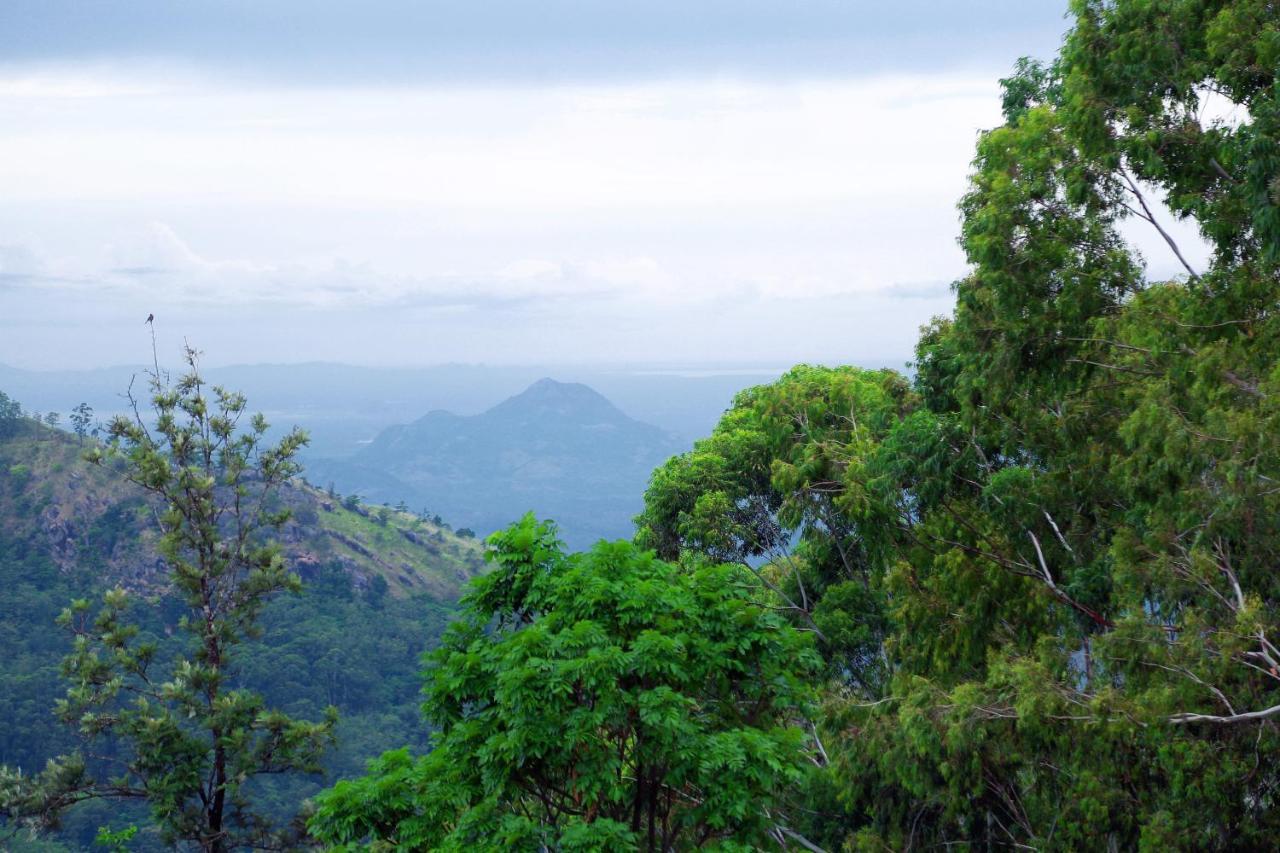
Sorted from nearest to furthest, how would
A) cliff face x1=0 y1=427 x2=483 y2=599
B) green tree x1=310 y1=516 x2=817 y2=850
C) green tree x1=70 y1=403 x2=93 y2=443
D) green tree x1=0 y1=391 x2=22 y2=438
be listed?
green tree x1=310 y1=516 x2=817 y2=850 < cliff face x1=0 y1=427 x2=483 y2=599 < green tree x1=0 y1=391 x2=22 y2=438 < green tree x1=70 y1=403 x2=93 y2=443

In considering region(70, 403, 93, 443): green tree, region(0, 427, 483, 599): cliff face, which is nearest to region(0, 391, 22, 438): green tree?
region(0, 427, 483, 599): cliff face

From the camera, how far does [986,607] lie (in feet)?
43.7

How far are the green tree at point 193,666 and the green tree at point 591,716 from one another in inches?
235

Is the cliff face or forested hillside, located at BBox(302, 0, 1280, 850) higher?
forested hillside, located at BBox(302, 0, 1280, 850)

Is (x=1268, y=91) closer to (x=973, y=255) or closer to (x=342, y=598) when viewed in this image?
(x=973, y=255)

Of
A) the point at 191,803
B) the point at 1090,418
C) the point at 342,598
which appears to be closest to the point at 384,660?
the point at 342,598

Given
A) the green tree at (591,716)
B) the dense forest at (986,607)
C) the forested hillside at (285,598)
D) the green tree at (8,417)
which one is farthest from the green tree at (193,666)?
the green tree at (8,417)

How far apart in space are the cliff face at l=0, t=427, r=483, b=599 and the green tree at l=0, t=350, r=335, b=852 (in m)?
77.0

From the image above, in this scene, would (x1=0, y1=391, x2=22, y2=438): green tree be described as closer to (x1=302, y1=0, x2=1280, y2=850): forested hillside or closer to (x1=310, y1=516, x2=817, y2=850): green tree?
(x1=302, y1=0, x2=1280, y2=850): forested hillside

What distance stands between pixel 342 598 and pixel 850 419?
88167 millimetres

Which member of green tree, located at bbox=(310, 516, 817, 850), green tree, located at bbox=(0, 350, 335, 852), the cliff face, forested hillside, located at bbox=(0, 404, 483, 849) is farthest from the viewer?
the cliff face

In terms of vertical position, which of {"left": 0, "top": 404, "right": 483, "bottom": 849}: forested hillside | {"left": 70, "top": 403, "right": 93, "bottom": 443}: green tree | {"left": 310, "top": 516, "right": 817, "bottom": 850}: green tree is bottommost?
{"left": 0, "top": 404, "right": 483, "bottom": 849}: forested hillside

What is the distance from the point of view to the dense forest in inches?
333

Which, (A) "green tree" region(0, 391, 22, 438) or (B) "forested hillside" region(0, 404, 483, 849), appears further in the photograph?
(A) "green tree" region(0, 391, 22, 438)
